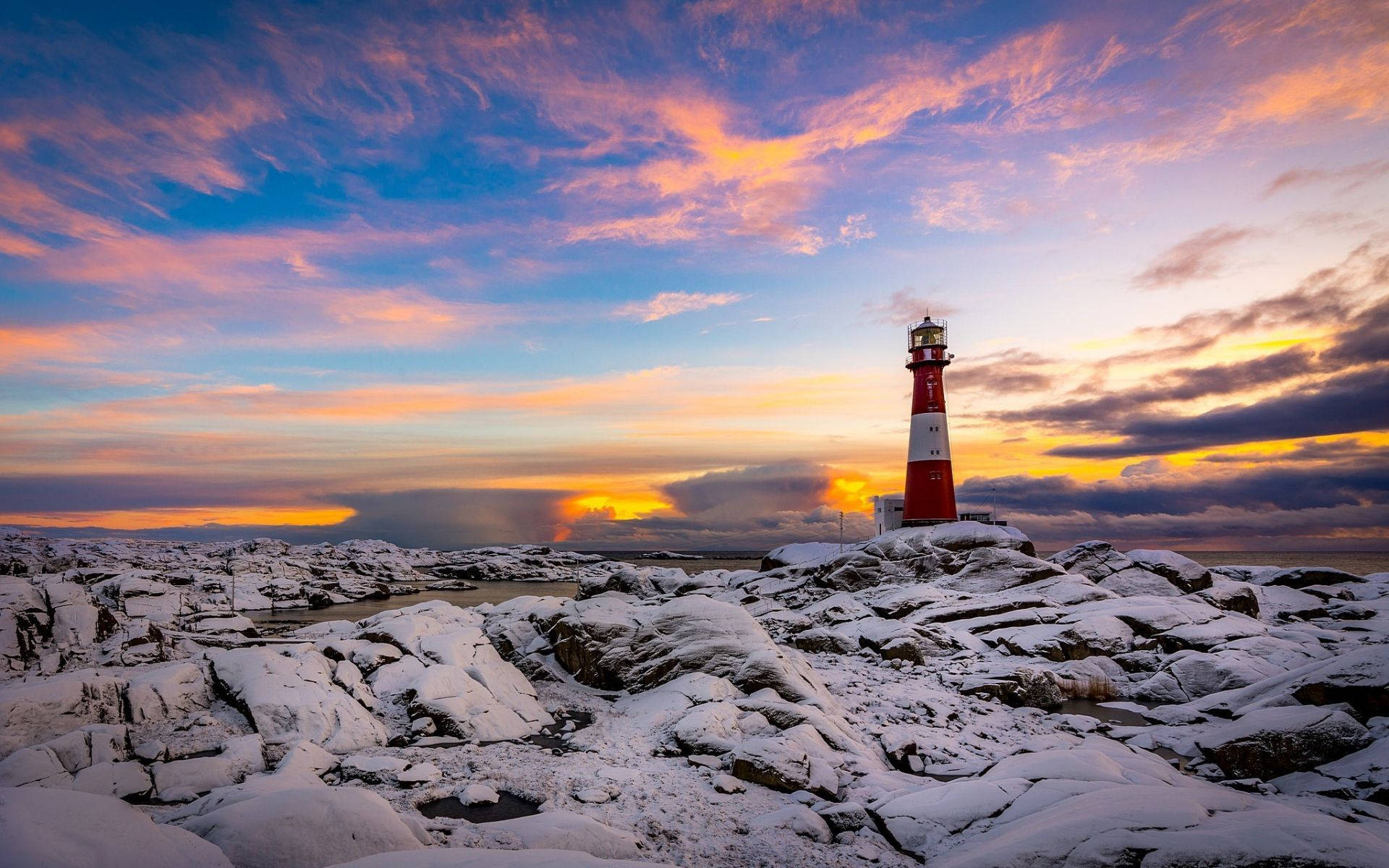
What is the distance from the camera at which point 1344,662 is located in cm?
1480

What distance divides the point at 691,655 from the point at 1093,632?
56.8ft

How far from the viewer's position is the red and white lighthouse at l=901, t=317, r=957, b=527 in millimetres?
44406

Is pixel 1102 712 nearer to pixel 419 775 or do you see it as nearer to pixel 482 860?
pixel 419 775

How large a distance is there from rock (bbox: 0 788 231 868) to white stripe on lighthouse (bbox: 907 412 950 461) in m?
43.2

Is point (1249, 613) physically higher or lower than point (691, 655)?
lower

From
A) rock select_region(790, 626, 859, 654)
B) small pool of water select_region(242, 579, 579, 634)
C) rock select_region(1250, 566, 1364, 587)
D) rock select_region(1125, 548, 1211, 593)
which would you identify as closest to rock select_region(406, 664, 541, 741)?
rock select_region(790, 626, 859, 654)

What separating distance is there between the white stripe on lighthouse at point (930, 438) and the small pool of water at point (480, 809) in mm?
38179

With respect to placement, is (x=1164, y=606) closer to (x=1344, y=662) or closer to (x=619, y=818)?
(x=1344, y=662)

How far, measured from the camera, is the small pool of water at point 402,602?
45906 mm

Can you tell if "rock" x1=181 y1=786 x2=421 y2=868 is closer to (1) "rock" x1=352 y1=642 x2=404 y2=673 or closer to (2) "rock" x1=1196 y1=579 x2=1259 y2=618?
(1) "rock" x1=352 y1=642 x2=404 y2=673

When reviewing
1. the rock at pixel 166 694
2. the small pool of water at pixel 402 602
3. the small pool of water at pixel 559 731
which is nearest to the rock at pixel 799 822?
the small pool of water at pixel 559 731

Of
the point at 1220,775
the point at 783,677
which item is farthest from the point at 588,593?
the point at 1220,775

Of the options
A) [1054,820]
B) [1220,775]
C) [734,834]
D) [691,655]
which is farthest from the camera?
[691,655]

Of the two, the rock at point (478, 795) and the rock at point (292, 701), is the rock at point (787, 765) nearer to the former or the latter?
the rock at point (478, 795)
